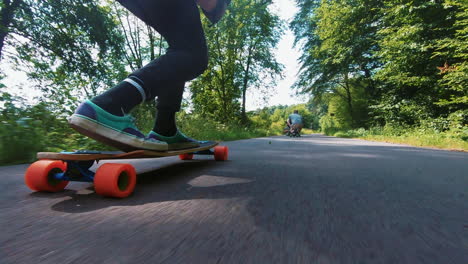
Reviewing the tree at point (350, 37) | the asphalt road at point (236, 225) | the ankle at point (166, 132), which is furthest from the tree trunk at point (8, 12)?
the tree at point (350, 37)

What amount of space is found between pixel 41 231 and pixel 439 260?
911 millimetres

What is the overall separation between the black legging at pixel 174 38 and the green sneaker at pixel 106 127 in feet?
0.80

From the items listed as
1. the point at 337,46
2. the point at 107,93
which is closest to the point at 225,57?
the point at 337,46

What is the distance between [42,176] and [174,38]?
987mm

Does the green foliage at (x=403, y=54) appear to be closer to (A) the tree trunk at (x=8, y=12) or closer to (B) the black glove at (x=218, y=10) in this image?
(B) the black glove at (x=218, y=10)

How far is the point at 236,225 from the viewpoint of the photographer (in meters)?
0.61

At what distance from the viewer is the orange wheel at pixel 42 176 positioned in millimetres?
890

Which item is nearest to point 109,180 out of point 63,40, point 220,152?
point 220,152

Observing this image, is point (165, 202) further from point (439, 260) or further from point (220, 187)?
point (439, 260)

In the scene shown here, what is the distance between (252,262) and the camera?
16.6 inches

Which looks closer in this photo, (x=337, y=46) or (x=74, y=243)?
(x=74, y=243)

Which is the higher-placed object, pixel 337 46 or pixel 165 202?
pixel 337 46

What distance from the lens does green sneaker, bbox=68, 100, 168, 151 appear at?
0.92m

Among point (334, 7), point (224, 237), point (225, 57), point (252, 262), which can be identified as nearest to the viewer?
point (252, 262)
